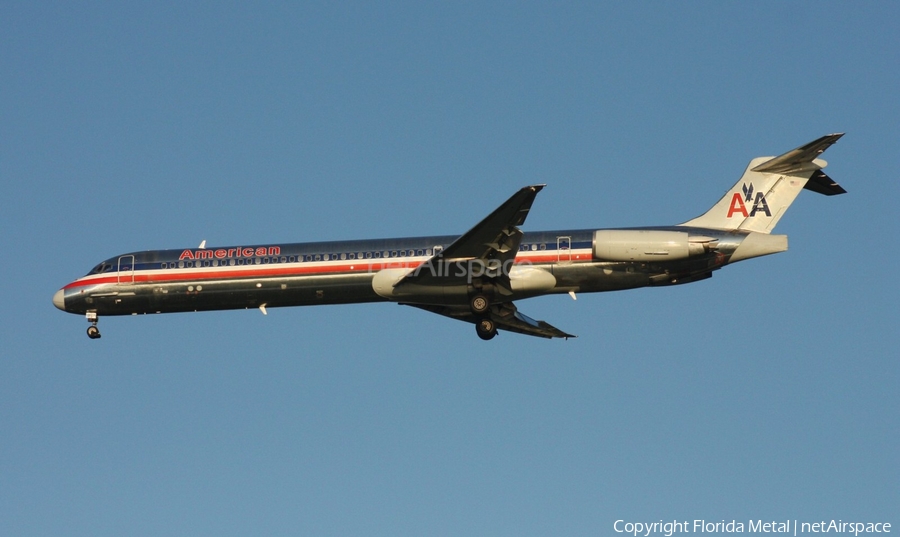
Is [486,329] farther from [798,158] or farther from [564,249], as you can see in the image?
[798,158]

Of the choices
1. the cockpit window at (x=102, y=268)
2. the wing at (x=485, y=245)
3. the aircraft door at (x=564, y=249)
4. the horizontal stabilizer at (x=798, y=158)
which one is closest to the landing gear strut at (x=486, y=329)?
the wing at (x=485, y=245)

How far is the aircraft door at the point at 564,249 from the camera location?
34500 millimetres

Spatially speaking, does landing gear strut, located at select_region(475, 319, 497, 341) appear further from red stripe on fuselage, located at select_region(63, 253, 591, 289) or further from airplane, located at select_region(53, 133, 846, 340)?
red stripe on fuselage, located at select_region(63, 253, 591, 289)

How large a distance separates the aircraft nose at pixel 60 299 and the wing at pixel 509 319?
1138 centimetres

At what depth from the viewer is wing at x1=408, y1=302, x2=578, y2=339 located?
122 ft

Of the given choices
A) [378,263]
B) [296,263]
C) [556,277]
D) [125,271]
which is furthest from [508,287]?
[125,271]

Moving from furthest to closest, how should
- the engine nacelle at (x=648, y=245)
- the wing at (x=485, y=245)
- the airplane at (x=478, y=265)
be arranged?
the airplane at (x=478, y=265) → the engine nacelle at (x=648, y=245) → the wing at (x=485, y=245)

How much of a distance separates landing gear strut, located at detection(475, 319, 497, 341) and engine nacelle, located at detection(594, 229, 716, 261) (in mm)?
4220

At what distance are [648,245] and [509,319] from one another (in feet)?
20.0

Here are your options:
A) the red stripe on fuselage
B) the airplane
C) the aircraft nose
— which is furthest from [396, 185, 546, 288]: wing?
the aircraft nose

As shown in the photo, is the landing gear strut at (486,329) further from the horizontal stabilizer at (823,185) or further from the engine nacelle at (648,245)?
the horizontal stabilizer at (823,185)

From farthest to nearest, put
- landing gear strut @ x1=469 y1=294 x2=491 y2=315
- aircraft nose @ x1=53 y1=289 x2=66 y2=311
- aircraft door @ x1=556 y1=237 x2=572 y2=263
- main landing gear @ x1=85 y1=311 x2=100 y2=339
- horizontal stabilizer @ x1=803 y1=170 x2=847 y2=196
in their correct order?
aircraft nose @ x1=53 y1=289 x2=66 y2=311 < main landing gear @ x1=85 y1=311 x2=100 y2=339 < horizontal stabilizer @ x1=803 y1=170 x2=847 y2=196 < landing gear strut @ x1=469 y1=294 x2=491 y2=315 < aircraft door @ x1=556 y1=237 x2=572 y2=263

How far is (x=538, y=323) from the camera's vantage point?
38.9m

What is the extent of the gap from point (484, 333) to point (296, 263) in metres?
6.06
